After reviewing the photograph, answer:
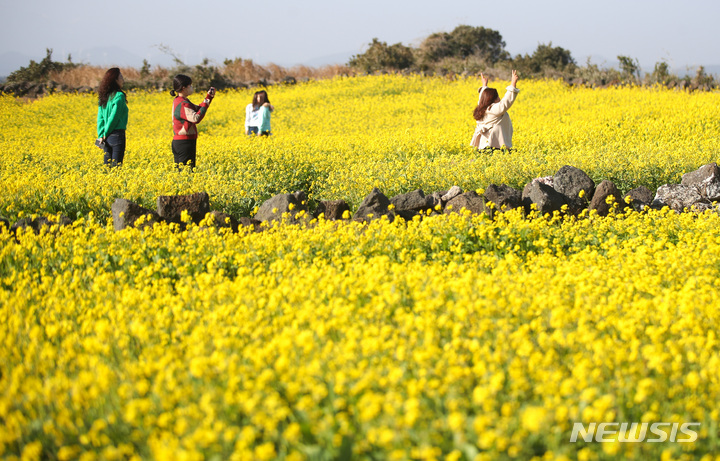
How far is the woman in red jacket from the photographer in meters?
7.99

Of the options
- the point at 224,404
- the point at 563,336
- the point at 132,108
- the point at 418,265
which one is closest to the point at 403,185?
the point at 418,265

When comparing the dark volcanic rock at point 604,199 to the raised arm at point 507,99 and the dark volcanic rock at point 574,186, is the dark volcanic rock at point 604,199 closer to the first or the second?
the dark volcanic rock at point 574,186

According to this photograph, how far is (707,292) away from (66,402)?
14.9 ft

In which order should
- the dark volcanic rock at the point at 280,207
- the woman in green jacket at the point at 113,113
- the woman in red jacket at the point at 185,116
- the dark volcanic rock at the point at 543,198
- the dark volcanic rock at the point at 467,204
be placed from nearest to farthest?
the dark volcanic rock at the point at 467,204 → the dark volcanic rock at the point at 280,207 → the dark volcanic rock at the point at 543,198 → the woman in red jacket at the point at 185,116 → the woman in green jacket at the point at 113,113

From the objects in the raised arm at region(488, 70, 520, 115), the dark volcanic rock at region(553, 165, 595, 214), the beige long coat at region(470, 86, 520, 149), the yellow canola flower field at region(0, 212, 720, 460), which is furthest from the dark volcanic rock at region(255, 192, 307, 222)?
the beige long coat at region(470, 86, 520, 149)

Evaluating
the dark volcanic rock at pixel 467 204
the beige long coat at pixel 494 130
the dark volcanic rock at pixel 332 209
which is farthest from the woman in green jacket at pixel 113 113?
the beige long coat at pixel 494 130

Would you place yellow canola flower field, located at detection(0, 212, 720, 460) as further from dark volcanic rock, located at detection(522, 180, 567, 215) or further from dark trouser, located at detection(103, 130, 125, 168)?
dark trouser, located at detection(103, 130, 125, 168)

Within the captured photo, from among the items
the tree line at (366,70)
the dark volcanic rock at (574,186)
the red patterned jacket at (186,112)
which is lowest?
the dark volcanic rock at (574,186)

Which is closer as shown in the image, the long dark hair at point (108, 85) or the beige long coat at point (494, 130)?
the long dark hair at point (108, 85)

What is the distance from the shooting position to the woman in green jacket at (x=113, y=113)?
27.5 feet

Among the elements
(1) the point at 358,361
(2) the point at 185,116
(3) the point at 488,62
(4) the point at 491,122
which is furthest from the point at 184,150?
(3) the point at 488,62

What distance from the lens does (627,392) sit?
284 centimetres

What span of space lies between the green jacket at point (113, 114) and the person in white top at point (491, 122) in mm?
6030

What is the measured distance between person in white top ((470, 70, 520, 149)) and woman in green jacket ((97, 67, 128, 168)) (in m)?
6.05
